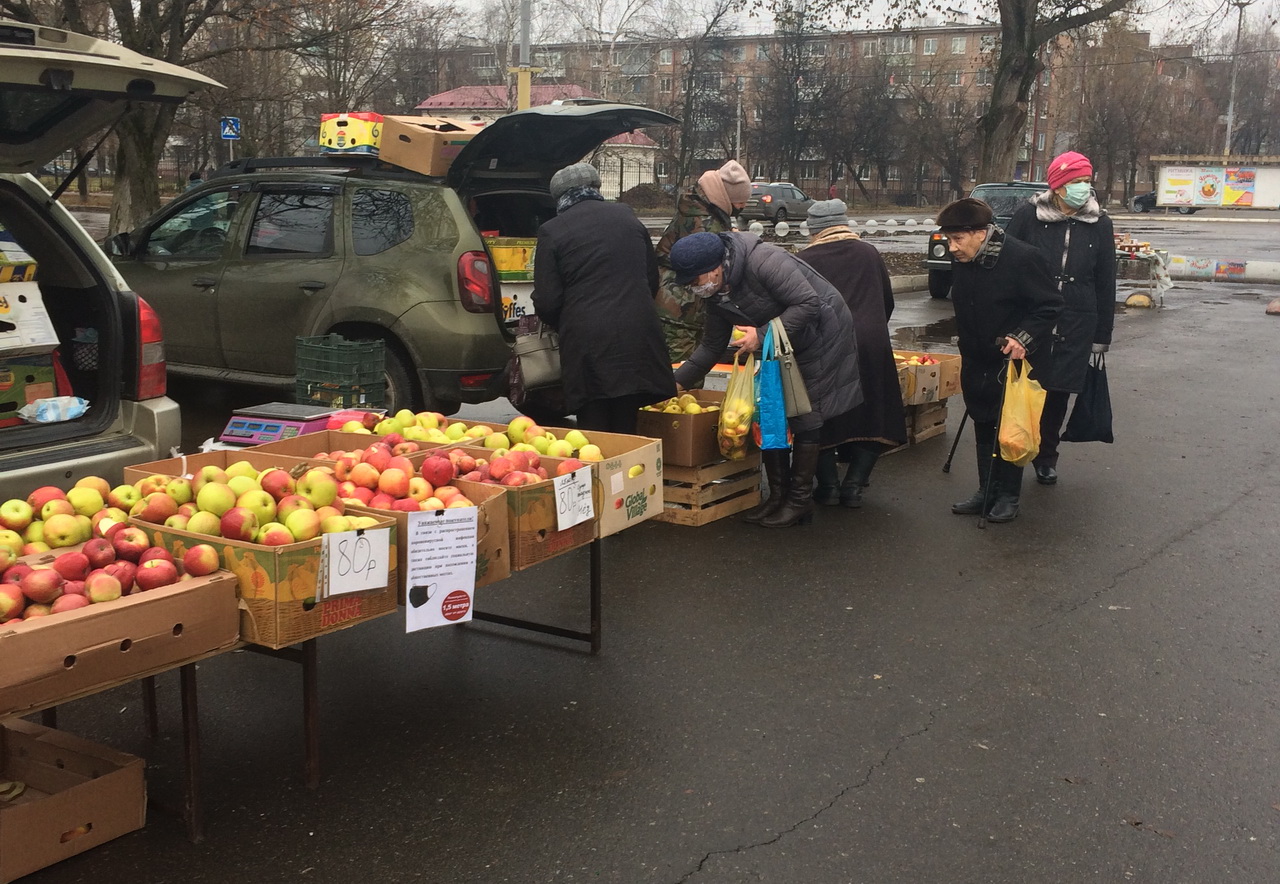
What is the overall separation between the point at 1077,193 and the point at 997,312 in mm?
903

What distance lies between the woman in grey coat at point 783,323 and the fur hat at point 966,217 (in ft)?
2.33

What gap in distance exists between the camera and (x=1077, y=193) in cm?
671

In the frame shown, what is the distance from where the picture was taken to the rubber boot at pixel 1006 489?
6.75 metres

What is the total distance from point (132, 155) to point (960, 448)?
15.5 metres

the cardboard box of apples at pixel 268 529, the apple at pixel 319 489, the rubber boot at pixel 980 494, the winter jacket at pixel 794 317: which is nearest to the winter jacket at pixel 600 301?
the winter jacket at pixel 794 317

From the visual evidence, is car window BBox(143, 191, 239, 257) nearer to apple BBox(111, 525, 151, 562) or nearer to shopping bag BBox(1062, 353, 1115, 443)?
apple BBox(111, 525, 151, 562)

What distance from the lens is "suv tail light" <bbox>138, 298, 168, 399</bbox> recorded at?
5117 millimetres

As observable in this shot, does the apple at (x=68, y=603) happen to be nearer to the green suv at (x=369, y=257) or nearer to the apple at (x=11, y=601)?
the apple at (x=11, y=601)

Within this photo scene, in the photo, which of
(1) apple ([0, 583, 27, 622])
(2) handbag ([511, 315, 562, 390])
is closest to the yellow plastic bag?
(2) handbag ([511, 315, 562, 390])

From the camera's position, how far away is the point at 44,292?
17.4 ft

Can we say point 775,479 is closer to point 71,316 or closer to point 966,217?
point 966,217

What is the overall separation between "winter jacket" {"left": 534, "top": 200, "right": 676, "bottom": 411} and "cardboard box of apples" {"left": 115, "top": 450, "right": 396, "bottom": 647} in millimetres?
2143

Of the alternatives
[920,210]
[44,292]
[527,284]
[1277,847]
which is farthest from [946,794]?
[920,210]

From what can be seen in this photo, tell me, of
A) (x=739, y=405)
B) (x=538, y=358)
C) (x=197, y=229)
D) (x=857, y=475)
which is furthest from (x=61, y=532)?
(x=197, y=229)
